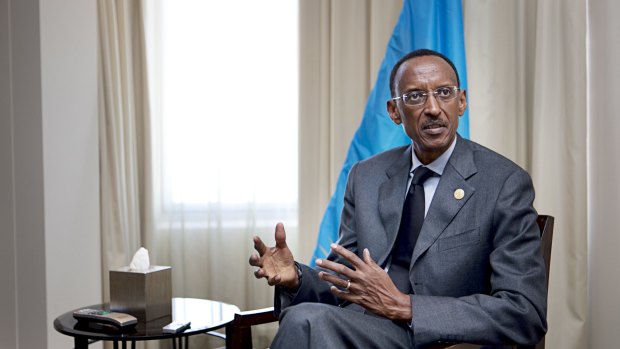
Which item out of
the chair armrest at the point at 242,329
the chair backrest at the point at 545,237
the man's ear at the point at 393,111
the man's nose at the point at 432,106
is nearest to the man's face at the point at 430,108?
the man's nose at the point at 432,106

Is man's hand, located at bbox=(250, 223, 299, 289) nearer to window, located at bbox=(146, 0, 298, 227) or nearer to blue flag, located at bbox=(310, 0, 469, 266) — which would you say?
blue flag, located at bbox=(310, 0, 469, 266)

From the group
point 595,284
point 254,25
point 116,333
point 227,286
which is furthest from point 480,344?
point 254,25

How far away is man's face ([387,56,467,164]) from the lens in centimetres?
212

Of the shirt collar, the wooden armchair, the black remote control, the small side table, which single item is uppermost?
the shirt collar

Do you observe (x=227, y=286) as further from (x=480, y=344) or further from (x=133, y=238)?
(x=480, y=344)

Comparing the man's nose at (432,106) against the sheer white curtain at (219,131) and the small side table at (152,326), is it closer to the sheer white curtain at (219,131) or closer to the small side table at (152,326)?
the small side table at (152,326)

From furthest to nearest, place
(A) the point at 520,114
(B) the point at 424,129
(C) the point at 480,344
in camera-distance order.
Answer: (A) the point at 520,114
(B) the point at 424,129
(C) the point at 480,344

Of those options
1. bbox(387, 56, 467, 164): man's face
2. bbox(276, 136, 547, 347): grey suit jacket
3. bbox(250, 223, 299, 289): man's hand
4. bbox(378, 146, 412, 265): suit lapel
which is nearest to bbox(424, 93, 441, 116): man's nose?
bbox(387, 56, 467, 164): man's face

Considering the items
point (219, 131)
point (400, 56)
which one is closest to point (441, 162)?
point (400, 56)

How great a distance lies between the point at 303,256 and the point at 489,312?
2195 millimetres

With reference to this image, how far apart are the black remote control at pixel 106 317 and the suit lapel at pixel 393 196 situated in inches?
36.8

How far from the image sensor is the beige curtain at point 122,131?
3732 mm

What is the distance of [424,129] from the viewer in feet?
7.01

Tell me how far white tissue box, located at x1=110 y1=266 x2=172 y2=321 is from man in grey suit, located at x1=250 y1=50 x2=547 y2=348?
0.59m
